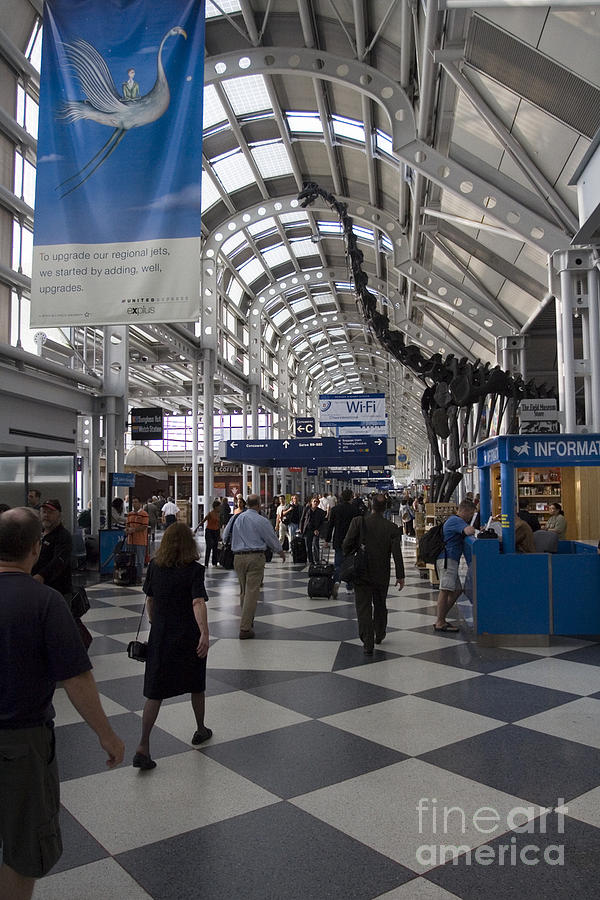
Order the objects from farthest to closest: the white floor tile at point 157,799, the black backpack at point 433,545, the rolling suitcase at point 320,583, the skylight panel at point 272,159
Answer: the skylight panel at point 272,159, the rolling suitcase at point 320,583, the black backpack at point 433,545, the white floor tile at point 157,799

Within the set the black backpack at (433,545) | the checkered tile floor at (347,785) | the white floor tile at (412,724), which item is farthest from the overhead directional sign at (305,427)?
the white floor tile at (412,724)

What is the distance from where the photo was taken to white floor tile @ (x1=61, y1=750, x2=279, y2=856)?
122 inches

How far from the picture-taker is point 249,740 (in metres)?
4.26

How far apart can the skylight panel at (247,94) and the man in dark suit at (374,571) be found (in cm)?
1312

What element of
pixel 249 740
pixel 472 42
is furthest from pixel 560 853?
pixel 472 42

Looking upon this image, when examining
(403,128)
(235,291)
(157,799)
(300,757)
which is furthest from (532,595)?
→ (235,291)

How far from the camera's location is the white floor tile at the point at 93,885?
258 centimetres

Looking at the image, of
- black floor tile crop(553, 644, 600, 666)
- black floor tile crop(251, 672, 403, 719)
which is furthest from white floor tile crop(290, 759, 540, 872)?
black floor tile crop(553, 644, 600, 666)

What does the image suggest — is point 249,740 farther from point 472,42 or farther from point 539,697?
point 472,42

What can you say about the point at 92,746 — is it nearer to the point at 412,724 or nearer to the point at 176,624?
the point at 176,624

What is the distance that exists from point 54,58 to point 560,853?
23.9 feet

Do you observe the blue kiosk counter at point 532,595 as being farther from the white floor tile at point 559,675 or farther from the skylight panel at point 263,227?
the skylight panel at point 263,227

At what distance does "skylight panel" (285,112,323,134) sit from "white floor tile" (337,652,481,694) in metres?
15.0

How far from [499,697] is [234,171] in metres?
19.0
